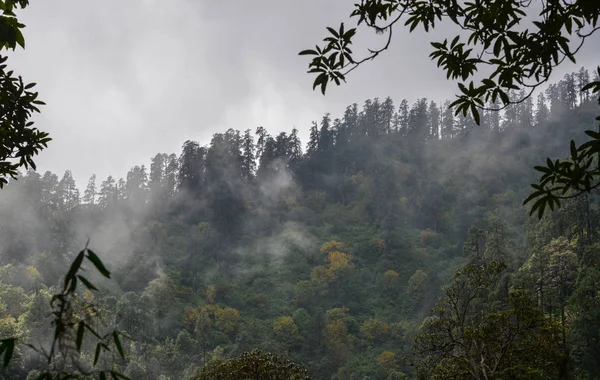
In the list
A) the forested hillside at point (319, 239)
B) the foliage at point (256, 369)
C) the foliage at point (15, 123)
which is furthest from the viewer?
the forested hillside at point (319, 239)

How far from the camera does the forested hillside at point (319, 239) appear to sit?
30.3 meters

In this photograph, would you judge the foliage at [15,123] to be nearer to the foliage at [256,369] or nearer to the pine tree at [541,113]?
the foliage at [256,369]

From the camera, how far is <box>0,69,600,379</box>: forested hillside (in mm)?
30266

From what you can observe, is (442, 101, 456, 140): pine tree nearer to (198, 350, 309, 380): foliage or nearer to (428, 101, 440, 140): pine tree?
(428, 101, 440, 140): pine tree

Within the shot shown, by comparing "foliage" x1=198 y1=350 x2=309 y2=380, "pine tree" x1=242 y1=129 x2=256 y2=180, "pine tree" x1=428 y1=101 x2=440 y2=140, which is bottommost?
"foliage" x1=198 y1=350 x2=309 y2=380

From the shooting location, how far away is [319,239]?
178 ft

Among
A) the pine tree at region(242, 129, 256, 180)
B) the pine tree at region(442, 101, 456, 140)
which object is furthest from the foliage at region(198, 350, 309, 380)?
the pine tree at region(442, 101, 456, 140)

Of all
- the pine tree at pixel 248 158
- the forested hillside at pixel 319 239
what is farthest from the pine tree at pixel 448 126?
the pine tree at pixel 248 158

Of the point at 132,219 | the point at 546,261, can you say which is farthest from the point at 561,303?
the point at 132,219

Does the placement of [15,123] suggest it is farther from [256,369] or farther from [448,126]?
[448,126]

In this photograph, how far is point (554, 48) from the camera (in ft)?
7.71

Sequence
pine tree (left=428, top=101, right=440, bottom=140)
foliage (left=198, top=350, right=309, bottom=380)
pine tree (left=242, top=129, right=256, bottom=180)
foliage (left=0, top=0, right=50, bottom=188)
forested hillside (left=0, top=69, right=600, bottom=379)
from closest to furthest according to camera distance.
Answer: foliage (left=0, top=0, right=50, bottom=188) → foliage (left=198, top=350, right=309, bottom=380) → forested hillside (left=0, top=69, right=600, bottom=379) → pine tree (left=242, top=129, right=256, bottom=180) → pine tree (left=428, top=101, right=440, bottom=140)

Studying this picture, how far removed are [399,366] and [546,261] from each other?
12.3 metres

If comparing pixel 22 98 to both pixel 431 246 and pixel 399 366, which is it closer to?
pixel 399 366
